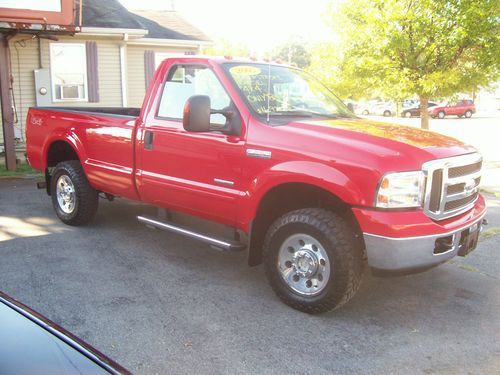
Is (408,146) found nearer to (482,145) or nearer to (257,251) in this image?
(257,251)

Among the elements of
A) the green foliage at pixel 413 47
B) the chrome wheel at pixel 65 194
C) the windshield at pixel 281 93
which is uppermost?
the green foliage at pixel 413 47

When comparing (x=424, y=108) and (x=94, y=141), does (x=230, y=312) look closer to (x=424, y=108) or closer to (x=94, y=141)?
(x=94, y=141)

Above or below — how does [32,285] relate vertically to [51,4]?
below

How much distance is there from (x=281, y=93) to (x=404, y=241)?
1949 millimetres

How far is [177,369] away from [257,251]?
1422mm

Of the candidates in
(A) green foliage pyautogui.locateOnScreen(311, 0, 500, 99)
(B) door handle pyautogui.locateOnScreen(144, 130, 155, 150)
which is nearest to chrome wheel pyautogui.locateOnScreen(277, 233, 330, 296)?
(B) door handle pyautogui.locateOnScreen(144, 130, 155, 150)

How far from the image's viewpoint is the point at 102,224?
6.60 meters

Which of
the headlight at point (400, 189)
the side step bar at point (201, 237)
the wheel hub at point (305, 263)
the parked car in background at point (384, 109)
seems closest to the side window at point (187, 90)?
the side step bar at point (201, 237)

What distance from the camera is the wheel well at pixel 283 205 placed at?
4.06 meters

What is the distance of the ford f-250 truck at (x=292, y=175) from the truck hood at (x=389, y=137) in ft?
0.04

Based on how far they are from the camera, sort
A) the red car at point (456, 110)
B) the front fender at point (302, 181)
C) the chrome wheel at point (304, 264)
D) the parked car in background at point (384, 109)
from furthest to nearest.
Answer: the parked car in background at point (384, 109) → the red car at point (456, 110) → the chrome wheel at point (304, 264) → the front fender at point (302, 181)

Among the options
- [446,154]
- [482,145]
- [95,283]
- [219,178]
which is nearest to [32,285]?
[95,283]

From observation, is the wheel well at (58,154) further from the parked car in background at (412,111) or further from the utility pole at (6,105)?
the parked car in background at (412,111)

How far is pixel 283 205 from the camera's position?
14.5ft
